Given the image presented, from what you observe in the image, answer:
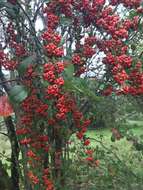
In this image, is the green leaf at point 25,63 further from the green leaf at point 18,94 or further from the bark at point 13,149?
the bark at point 13,149

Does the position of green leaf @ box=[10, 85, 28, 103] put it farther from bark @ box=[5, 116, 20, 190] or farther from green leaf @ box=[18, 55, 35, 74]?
bark @ box=[5, 116, 20, 190]

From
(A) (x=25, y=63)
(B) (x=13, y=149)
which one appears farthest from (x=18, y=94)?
(B) (x=13, y=149)

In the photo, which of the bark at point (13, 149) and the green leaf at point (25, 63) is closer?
the green leaf at point (25, 63)

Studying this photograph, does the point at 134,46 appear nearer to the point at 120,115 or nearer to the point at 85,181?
the point at 120,115

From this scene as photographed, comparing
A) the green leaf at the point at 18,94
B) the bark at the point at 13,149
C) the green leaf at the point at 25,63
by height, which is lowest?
the bark at the point at 13,149

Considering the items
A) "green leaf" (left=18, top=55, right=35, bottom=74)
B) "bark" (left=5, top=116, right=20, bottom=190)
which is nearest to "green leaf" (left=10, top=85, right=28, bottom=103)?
"green leaf" (left=18, top=55, right=35, bottom=74)

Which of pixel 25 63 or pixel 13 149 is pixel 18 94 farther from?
pixel 13 149

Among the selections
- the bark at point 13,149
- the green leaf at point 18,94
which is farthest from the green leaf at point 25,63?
the bark at point 13,149

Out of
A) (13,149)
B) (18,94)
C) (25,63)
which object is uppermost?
(25,63)

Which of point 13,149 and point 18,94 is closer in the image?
point 18,94

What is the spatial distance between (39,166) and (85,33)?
1.08 meters

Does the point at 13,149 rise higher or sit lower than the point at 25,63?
lower

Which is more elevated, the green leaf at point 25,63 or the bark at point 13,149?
the green leaf at point 25,63

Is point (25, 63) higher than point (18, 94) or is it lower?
higher
